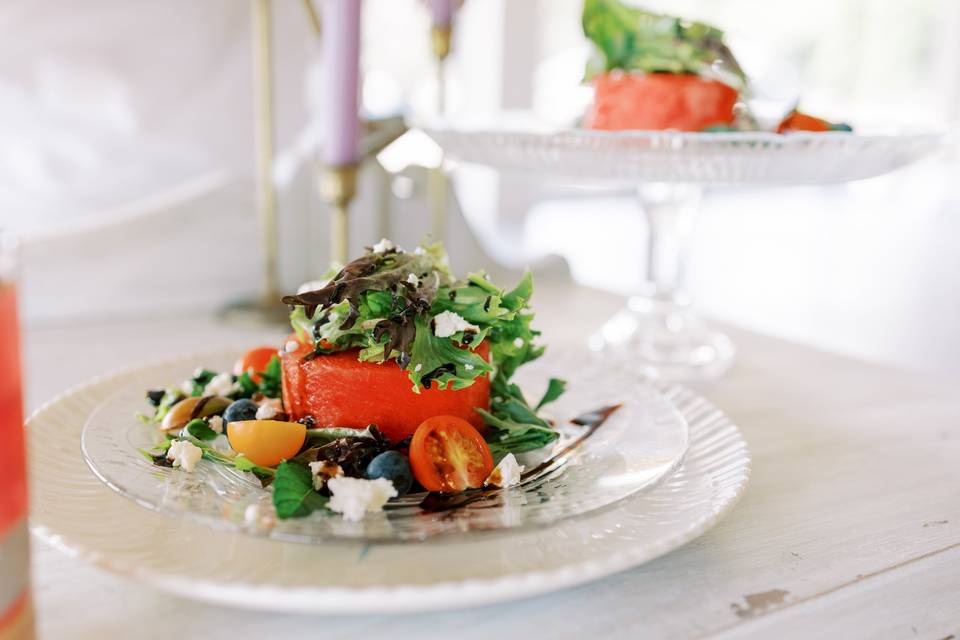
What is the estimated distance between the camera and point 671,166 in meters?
0.74

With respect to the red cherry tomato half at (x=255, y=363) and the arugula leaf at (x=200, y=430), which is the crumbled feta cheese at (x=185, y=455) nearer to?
the arugula leaf at (x=200, y=430)

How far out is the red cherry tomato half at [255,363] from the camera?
0.65 metres

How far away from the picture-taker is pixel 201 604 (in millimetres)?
443

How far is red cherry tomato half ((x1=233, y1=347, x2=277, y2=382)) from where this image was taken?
0.65 m

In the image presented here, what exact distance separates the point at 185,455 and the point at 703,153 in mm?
460

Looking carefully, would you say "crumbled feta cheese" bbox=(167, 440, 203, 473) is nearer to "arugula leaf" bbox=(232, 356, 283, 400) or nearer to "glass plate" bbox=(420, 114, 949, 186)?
"arugula leaf" bbox=(232, 356, 283, 400)

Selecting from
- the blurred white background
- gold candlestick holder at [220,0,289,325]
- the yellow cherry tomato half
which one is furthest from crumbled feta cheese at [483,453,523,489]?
the blurred white background

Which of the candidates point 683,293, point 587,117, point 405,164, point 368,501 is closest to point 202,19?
point 405,164

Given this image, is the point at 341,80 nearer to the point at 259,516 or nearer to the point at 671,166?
the point at 671,166

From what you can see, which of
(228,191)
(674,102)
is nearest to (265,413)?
(674,102)

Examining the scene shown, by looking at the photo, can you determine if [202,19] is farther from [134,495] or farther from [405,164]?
[134,495]

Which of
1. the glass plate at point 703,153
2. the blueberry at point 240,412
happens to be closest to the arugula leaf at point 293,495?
the blueberry at point 240,412

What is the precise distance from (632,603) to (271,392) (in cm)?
31

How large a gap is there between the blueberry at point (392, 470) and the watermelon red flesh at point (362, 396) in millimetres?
68
